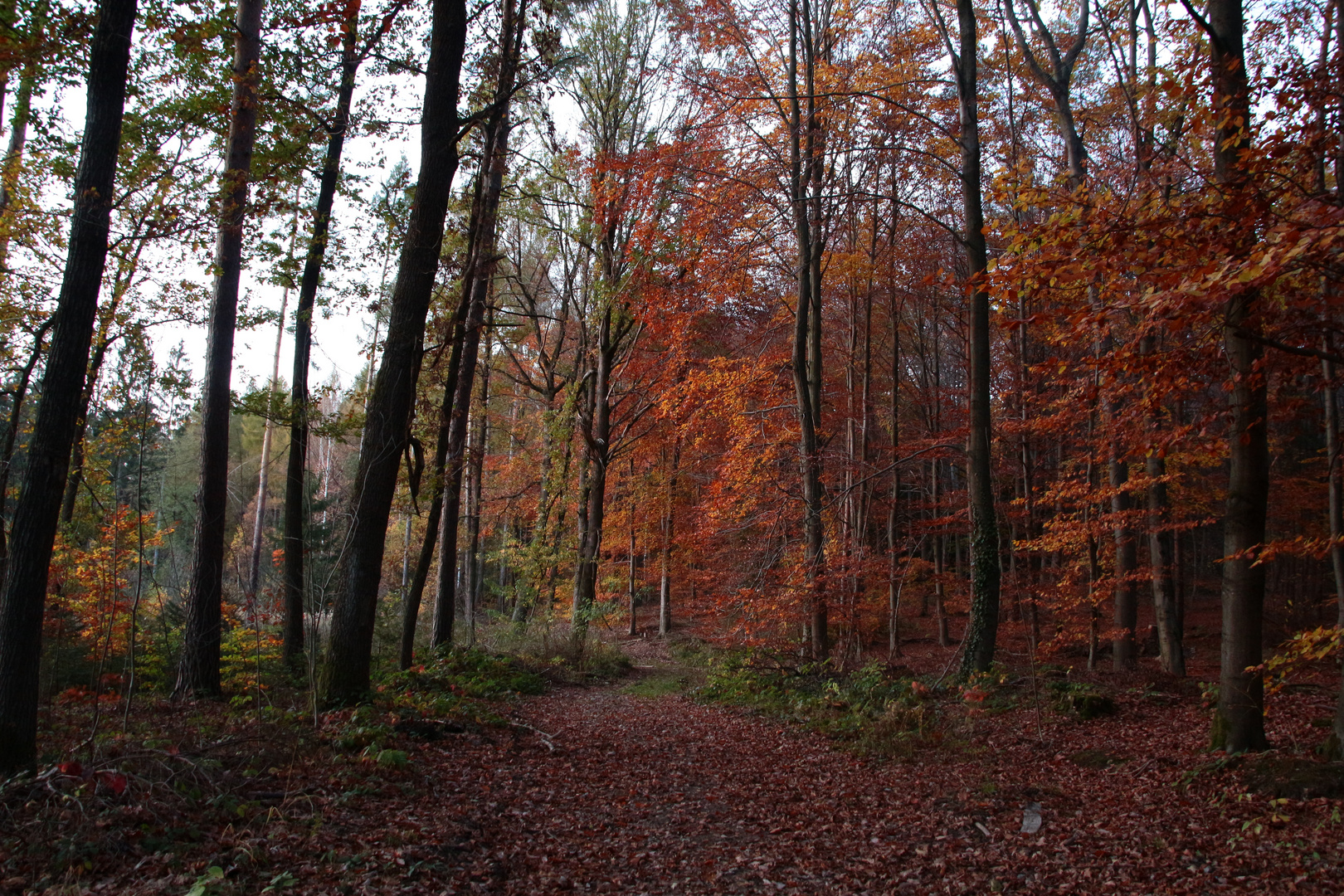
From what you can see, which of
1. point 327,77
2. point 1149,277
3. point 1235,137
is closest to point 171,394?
point 327,77

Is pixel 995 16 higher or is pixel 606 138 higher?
pixel 606 138

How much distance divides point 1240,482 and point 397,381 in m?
7.47

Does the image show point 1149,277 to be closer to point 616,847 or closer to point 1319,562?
point 616,847

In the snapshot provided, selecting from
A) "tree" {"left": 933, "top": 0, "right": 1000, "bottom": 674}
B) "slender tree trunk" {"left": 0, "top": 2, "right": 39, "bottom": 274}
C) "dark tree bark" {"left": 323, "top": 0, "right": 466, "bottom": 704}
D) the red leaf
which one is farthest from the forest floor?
"slender tree trunk" {"left": 0, "top": 2, "right": 39, "bottom": 274}

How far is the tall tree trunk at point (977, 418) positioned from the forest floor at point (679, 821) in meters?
1.99

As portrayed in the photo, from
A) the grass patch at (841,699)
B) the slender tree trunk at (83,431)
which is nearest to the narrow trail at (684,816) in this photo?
the grass patch at (841,699)

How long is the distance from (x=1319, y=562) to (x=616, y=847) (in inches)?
886

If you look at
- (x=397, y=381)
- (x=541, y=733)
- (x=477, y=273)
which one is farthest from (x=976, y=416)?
(x=477, y=273)

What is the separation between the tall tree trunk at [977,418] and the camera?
9.06 m

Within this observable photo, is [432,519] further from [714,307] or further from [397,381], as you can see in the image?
[714,307]

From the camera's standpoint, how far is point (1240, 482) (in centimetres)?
570

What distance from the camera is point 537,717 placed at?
29.8ft

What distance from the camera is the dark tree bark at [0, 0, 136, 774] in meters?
4.34

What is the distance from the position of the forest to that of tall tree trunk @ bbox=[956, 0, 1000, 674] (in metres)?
0.05
